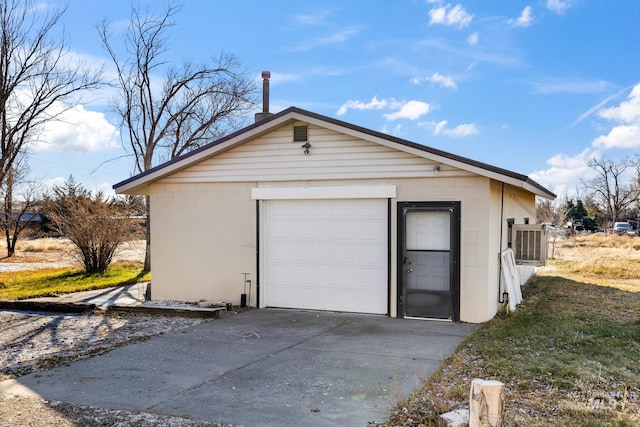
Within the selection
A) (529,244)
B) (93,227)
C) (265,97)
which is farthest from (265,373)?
(93,227)

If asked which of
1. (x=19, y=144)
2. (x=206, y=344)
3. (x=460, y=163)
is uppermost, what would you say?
(x=19, y=144)

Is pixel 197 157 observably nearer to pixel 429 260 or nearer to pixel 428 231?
pixel 428 231

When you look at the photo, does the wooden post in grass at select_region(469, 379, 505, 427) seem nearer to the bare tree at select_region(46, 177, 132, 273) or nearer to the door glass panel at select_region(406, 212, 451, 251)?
the door glass panel at select_region(406, 212, 451, 251)

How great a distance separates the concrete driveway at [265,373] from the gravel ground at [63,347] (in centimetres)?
21

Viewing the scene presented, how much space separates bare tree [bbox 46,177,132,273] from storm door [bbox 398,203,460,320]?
1076cm

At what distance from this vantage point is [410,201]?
939 cm

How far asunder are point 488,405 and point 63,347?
6181mm

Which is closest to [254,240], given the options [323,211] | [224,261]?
[224,261]

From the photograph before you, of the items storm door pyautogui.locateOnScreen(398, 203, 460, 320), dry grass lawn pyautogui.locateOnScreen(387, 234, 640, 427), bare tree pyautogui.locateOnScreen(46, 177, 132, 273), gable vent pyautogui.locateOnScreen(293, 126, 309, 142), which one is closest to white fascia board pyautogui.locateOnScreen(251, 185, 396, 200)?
storm door pyautogui.locateOnScreen(398, 203, 460, 320)

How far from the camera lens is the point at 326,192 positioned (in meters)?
9.89

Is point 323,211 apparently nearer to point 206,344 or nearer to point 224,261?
point 224,261

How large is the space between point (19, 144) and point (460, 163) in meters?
11.4

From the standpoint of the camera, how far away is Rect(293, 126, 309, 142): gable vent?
393 inches

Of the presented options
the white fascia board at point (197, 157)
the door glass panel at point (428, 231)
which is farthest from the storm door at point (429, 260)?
the white fascia board at point (197, 157)
